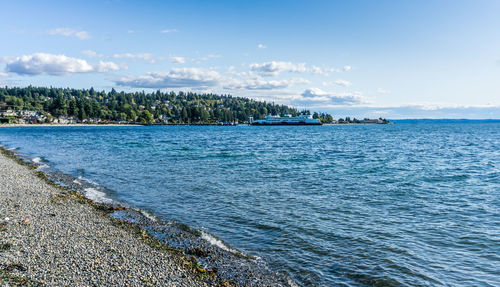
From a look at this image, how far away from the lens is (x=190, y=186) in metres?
23.6

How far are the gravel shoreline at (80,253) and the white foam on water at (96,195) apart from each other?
3236 millimetres

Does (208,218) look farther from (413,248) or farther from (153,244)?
(413,248)

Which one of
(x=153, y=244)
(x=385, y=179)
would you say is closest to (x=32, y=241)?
(x=153, y=244)

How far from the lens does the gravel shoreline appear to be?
8.62 meters

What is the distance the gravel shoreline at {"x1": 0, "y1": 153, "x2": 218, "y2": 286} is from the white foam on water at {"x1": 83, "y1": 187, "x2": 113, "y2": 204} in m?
3.24

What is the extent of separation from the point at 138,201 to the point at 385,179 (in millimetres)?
19573

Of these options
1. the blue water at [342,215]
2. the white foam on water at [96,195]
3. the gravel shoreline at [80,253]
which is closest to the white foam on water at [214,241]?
the blue water at [342,215]

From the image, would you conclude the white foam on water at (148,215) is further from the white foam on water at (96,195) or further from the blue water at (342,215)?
the white foam on water at (96,195)

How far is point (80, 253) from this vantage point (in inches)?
398

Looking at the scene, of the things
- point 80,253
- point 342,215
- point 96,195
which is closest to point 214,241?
point 80,253

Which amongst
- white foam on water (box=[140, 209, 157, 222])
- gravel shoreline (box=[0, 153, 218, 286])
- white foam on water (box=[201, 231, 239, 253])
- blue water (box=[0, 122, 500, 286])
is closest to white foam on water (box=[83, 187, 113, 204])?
blue water (box=[0, 122, 500, 286])

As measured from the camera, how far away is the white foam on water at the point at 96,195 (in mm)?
19147

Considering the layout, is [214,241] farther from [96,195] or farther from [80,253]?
[96,195]

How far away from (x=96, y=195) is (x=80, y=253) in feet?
37.1
